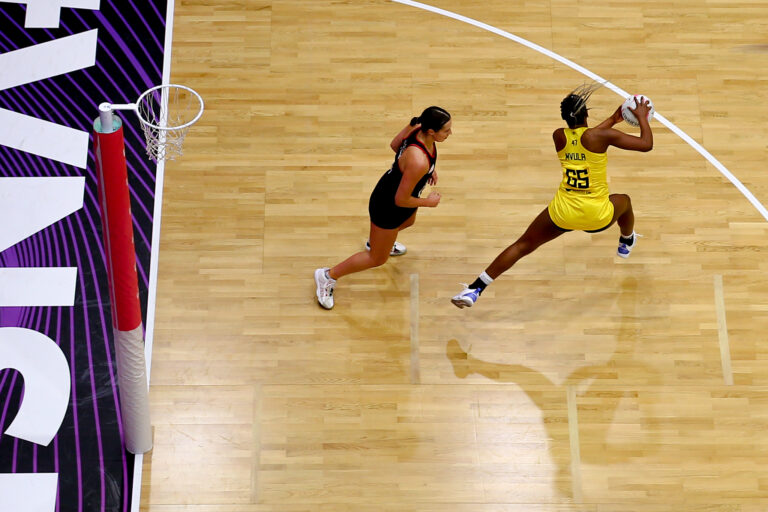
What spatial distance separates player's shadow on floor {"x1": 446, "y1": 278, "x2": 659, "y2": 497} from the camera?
5.75 metres

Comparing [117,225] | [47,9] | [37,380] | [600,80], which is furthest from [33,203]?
[600,80]

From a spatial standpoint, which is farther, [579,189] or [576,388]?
[576,388]

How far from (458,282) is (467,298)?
36cm

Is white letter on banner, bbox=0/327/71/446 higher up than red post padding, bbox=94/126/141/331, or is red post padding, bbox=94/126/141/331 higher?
red post padding, bbox=94/126/141/331

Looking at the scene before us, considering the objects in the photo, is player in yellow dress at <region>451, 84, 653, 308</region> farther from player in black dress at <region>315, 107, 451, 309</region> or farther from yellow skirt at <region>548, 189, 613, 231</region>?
player in black dress at <region>315, 107, 451, 309</region>

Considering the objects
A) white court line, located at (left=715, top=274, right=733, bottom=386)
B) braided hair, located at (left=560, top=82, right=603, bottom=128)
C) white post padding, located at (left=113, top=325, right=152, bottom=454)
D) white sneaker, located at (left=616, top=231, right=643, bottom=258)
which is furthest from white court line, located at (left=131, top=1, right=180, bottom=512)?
white court line, located at (left=715, top=274, right=733, bottom=386)

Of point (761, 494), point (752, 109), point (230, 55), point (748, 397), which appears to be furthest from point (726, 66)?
point (230, 55)

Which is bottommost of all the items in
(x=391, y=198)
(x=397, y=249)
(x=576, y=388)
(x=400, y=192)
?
(x=576, y=388)

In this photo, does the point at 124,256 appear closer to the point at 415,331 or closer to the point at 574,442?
the point at 415,331

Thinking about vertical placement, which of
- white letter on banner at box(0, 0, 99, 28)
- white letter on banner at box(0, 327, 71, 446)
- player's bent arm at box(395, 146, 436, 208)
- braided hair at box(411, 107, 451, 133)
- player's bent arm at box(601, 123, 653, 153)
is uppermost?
braided hair at box(411, 107, 451, 133)

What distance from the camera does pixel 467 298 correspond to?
19.8 ft

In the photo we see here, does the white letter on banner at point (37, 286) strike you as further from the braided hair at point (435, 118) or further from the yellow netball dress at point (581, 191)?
the yellow netball dress at point (581, 191)

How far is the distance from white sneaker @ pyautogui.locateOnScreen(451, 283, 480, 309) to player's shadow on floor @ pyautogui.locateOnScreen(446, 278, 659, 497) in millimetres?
293

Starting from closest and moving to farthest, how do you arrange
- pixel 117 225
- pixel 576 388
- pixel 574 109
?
pixel 117 225, pixel 574 109, pixel 576 388
